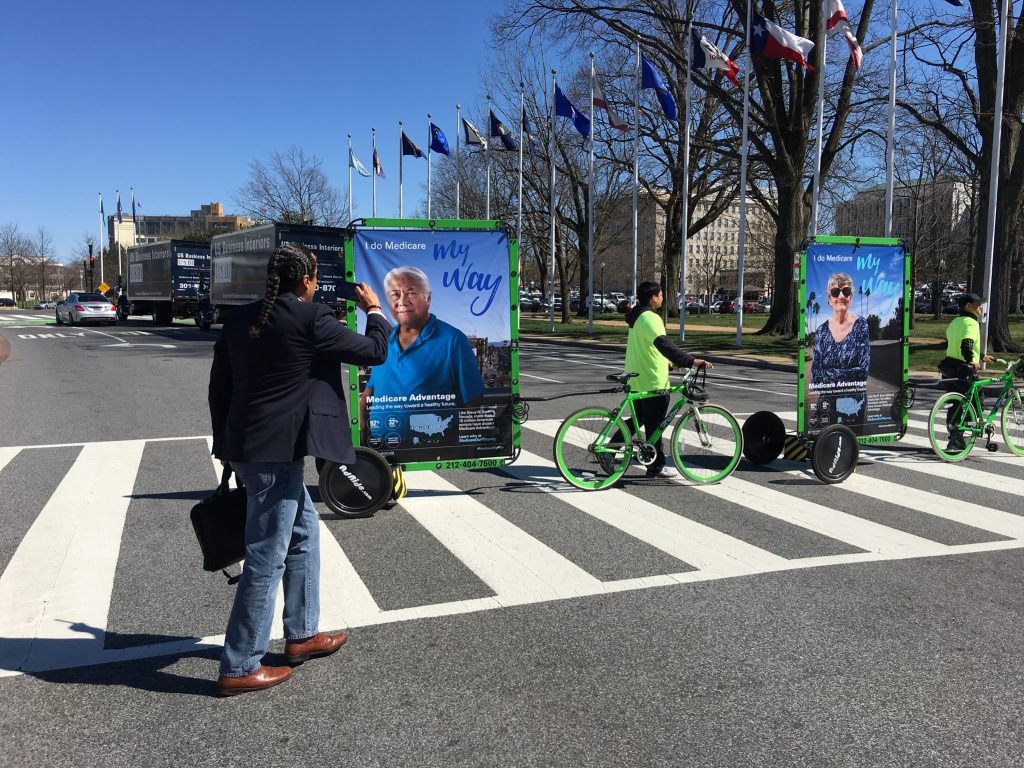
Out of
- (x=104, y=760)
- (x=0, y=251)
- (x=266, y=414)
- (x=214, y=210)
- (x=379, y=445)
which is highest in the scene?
(x=214, y=210)

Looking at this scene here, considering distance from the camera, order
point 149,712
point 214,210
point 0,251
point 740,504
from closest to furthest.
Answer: point 149,712, point 740,504, point 0,251, point 214,210

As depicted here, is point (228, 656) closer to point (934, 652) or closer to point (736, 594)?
point (736, 594)

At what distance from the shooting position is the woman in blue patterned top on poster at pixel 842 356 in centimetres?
870

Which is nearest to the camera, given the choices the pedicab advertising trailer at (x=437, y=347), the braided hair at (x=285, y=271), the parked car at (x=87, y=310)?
the braided hair at (x=285, y=271)

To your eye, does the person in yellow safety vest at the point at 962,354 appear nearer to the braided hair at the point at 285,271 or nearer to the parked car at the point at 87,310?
the braided hair at the point at 285,271

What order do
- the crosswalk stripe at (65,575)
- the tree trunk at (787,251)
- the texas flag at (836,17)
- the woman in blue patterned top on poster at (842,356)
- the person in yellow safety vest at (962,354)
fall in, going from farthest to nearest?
the tree trunk at (787,251)
the texas flag at (836,17)
the person in yellow safety vest at (962,354)
the woman in blue patterned top on poster at (842,356)
the crosswalk stripe at (65,575)

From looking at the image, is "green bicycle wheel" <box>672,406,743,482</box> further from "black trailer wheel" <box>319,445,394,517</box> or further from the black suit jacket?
the black suit jacket

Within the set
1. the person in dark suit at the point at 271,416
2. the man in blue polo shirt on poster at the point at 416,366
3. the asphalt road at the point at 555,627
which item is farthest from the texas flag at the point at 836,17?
the person in dark suit at the point at 271,416

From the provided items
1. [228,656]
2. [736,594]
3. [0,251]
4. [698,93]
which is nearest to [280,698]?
[228,656]

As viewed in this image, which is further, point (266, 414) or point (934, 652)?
point (934, 652)

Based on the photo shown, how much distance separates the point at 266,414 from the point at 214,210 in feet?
575

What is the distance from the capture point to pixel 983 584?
516 cm

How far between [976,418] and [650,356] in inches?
166

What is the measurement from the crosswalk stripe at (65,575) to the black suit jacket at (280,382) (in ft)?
4.95
